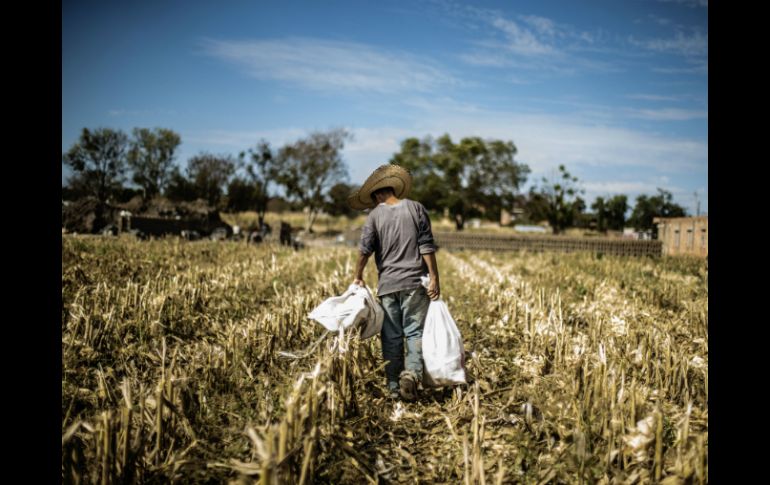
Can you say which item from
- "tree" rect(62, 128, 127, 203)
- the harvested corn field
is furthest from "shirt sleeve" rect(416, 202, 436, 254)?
"tree" rect(62, 128, 127, 203)

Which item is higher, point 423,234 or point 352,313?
point 423,234

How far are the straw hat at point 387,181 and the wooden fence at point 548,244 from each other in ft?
73.1

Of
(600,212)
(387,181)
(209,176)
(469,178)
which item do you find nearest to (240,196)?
(209,176)

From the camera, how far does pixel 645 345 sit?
16.4 feet

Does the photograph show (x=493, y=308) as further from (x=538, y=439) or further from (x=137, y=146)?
(x=137, y=146)

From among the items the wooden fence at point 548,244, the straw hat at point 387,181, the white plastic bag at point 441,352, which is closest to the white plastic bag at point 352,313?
the white plastic bag at point 441,352

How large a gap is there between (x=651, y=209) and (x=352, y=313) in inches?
3785

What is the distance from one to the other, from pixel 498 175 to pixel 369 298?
5288 cm

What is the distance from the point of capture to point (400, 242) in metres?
4.39

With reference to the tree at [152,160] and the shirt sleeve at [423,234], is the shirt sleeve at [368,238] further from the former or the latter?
the tree at [152,160]

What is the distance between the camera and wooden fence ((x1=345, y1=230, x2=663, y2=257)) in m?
26.3

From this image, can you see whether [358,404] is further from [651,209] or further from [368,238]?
[651,209]

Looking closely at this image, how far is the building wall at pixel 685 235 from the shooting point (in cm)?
2209

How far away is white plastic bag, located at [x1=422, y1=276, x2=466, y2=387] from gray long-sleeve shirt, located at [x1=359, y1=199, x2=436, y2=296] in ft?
1.38
